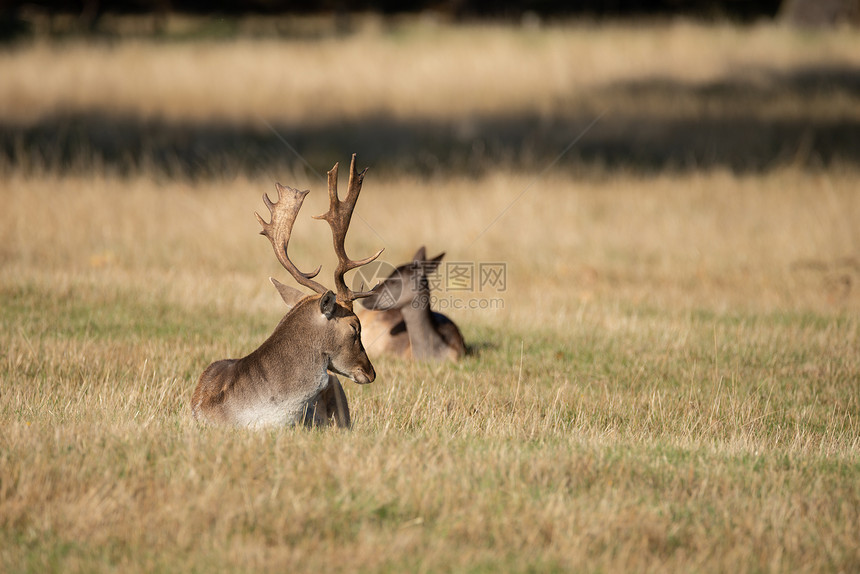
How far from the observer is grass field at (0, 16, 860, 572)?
4715mm

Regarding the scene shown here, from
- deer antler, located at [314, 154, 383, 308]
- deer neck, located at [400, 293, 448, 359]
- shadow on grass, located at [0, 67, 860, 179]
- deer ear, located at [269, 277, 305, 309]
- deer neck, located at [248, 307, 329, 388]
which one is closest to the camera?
deer neck, located at [248, 307, 329, 388]

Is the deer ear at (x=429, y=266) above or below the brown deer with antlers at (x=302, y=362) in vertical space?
above

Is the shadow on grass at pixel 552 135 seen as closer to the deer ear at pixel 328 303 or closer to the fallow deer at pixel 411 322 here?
the fallow deer at pixel 411 322

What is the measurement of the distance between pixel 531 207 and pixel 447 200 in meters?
1.36

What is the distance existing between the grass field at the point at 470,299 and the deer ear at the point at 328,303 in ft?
2.31

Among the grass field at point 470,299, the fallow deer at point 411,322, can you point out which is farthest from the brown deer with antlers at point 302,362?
the fallow deer at point 411,322

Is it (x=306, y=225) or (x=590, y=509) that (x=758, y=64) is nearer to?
(x=306, y=225)

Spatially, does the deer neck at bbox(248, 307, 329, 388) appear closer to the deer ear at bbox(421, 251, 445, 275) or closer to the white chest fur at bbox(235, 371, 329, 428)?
the white chest fur at bbox(235, 371, 329, 428)

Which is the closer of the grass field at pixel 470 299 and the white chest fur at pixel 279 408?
the grass field at pixel 470 299

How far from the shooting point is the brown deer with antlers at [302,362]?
5715 millimetres

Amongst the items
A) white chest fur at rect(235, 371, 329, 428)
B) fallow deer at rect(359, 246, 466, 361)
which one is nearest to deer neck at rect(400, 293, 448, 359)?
fallow deer at rect(359, 246, 466, 361)

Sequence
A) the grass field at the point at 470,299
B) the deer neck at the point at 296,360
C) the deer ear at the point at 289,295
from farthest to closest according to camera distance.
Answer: the deer ear at the point at 289,295 < the deer neck at the point at 296,360 < the grass field at the point at 470,299

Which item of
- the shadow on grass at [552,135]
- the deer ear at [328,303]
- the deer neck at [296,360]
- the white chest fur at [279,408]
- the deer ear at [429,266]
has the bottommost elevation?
the white chest fur at [279,408]

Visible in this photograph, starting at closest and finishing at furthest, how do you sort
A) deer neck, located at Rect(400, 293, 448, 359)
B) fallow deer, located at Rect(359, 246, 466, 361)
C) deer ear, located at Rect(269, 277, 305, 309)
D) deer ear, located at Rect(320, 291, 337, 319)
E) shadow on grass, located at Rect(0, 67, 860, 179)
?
1. deer ear, located at Rect(320, 291, 337, 319)
2. deer ear, located at Rect(269, 277, 305, 309)
3. fallow deer, located at Rect(359, 246, 466, 361)
4. deer neck, located at Rect(400, 293, 448, 359)
5. shadow on grass, located at Rect(0, 67, 860, 179)
